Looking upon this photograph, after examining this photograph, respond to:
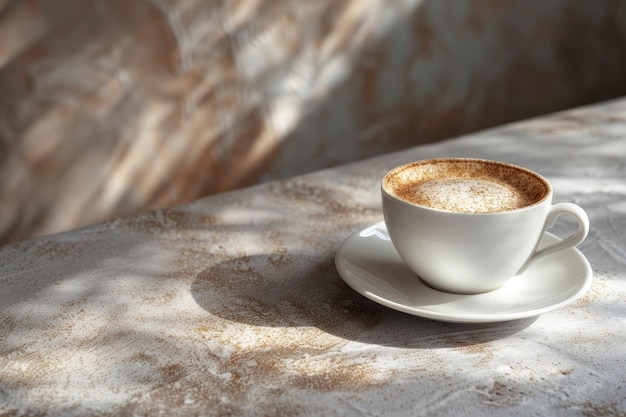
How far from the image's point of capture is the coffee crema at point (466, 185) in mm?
734

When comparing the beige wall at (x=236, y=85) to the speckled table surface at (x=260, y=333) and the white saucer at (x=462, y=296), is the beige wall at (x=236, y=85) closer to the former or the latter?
the speckled table surface at (x=260, y=333)

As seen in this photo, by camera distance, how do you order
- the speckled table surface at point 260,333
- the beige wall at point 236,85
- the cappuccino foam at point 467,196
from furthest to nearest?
the beige wall at point 236,85, the cappuccino foam at point 467,196, the speckled table surface at point 260,333

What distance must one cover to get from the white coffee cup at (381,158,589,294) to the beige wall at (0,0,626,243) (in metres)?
0.79

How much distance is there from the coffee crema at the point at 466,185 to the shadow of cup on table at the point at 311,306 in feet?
0.38

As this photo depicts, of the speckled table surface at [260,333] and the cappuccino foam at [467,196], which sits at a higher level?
the cappuccino foam at [467,196]

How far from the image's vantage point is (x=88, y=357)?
2.21 ft

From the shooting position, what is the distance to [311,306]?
0.77 m

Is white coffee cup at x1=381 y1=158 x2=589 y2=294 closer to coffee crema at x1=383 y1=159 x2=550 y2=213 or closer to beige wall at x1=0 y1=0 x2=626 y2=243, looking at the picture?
coffee crema at x1=383 y1=159 x2=550 y2=213

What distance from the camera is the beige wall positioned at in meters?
1.34

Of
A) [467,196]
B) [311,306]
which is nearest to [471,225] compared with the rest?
[467,196]

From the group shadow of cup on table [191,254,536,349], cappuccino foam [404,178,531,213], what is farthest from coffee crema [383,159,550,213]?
shadow of cup on table [191,254,536,349]

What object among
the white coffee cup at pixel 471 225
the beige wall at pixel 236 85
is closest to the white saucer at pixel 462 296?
the white coffee cup at pixel 471 225

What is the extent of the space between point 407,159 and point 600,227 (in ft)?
1.13

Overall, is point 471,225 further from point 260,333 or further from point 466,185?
point 260,333
